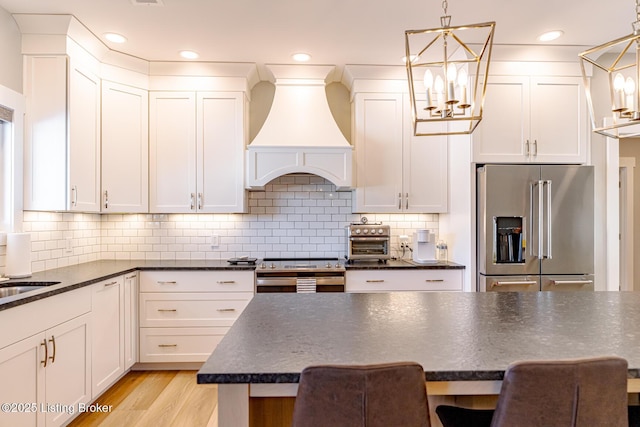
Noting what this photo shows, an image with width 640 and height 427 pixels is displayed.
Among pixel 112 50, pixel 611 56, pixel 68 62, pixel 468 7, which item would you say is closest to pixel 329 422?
pixel 468 7

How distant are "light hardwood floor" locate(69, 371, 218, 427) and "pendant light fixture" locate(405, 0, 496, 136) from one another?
2.27 metres

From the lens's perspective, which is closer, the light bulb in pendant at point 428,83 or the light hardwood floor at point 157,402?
the light bulb in pendant at point 428,83

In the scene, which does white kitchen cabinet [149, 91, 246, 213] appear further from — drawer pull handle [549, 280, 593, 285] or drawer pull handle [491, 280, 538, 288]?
drawer pull handle [549, 280, 593, 285]

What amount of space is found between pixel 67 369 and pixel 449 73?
2681 millimetres

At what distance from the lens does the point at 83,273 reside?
278cm

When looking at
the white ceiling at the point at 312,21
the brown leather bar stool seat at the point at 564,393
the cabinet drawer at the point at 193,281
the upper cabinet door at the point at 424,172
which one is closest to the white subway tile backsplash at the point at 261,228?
the upper cabinet door at the point at 424,172

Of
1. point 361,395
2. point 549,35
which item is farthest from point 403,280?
point 361,395

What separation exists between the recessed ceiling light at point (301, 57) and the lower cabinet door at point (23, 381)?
2777 millimetres

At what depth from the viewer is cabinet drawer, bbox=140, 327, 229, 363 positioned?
126 inches

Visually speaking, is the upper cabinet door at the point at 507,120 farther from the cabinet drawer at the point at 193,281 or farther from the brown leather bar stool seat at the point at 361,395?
the brown leather bar stool seat at the point at 361,395

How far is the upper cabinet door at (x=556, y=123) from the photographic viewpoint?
129 inches

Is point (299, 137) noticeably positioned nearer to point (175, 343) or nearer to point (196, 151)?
point (196, 151)

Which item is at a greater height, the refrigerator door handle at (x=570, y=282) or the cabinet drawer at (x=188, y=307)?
the refrigerator door handle at (x=570, y=282)

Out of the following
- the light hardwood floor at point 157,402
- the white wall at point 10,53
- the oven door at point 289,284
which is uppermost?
the white wall at point 10,53
